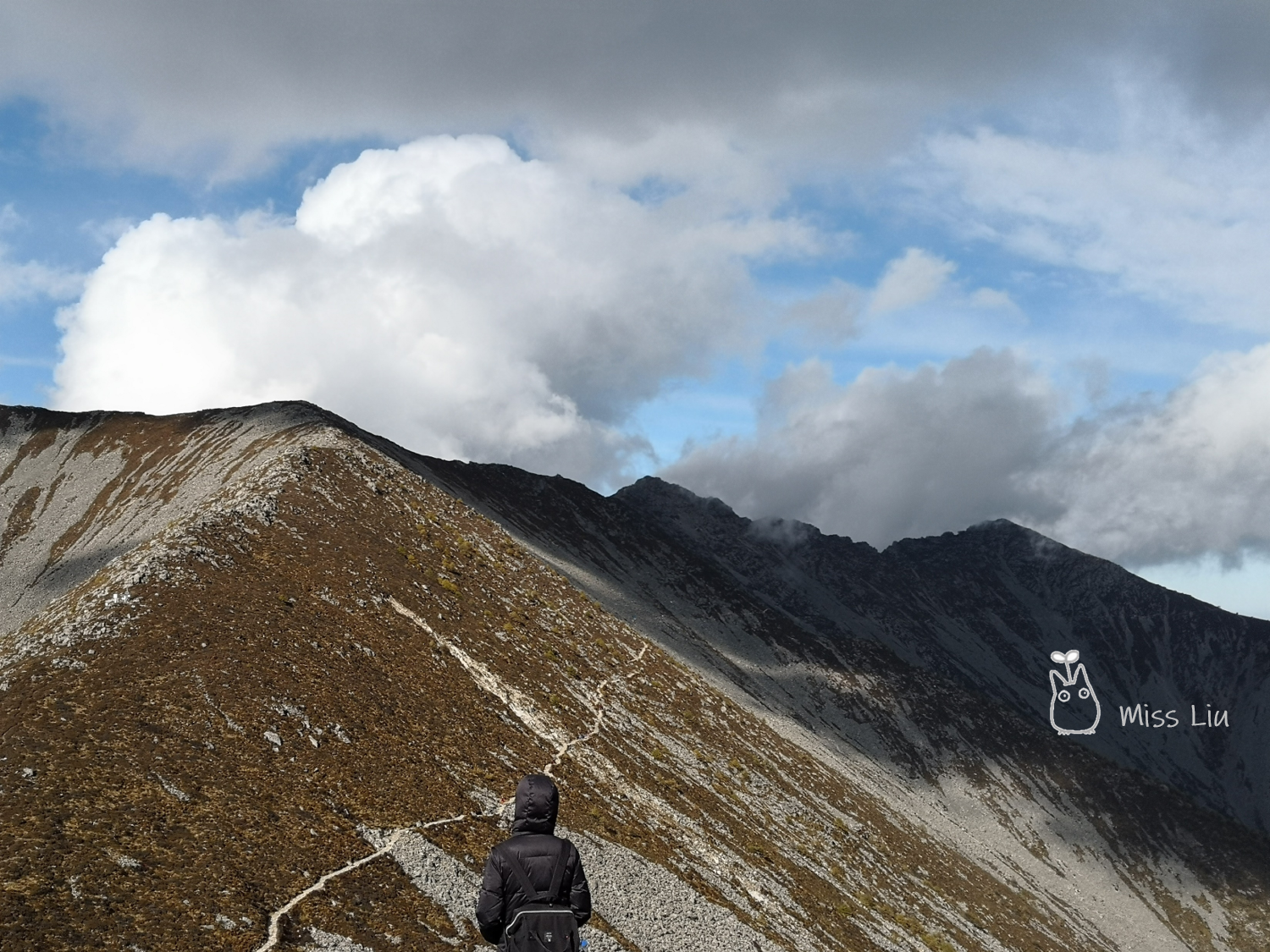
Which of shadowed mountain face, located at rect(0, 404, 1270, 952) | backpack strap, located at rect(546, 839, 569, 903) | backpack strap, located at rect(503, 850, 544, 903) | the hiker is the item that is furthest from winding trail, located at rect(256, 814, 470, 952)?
backpack strap, located at rect(546, 839, 569, 903)

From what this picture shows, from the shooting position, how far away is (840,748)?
149 metres

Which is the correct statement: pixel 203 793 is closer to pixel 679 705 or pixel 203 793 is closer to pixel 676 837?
pixel 676 837

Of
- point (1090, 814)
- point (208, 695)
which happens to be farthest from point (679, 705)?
point (1090, 814)

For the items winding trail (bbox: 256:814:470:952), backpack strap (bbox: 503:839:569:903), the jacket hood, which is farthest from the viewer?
winding trail (bbox: 256:814:470:952)

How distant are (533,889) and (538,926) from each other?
0.49 metres

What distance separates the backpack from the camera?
1252 centimetres

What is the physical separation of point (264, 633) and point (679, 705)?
1801 inches

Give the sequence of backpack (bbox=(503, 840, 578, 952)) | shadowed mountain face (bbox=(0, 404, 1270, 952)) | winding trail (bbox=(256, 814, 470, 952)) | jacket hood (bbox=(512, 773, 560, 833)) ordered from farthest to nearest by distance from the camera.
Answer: shadowed mountain face (bbox=(0, 404, 1270, 952))
winding trail (bbox=(256, 814, 470, 952))
jacket hood (bbox=(512, 773, 560, 833))
backpack (bbox=(503, 840, 578, 952))

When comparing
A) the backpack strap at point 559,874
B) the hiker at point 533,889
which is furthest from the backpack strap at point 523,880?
the backpack strap at point 559,874

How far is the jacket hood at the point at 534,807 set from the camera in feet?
42.6

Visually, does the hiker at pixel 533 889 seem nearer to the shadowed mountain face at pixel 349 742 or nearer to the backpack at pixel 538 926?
the backpack at pixel 538 926

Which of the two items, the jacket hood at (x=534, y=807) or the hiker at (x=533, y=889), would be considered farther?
the jacket hood at (x=534, y=807)

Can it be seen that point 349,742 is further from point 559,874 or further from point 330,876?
point 559,874

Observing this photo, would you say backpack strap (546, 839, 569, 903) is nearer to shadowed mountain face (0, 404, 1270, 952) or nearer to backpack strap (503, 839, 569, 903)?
backpack strap (503, 839, 569, 903)
